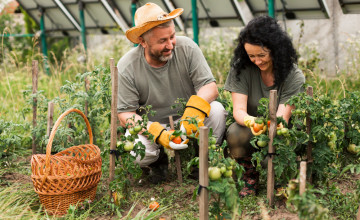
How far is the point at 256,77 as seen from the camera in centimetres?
271

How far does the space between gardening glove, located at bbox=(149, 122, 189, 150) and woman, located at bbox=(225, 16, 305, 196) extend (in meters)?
0.37

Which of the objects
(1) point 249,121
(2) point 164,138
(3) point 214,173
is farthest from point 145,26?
(3) point 214,173

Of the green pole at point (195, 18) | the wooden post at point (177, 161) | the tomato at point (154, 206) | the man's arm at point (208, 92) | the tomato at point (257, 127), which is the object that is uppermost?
the green pole at point (195, 18)

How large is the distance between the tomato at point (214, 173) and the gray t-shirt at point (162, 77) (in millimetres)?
1077

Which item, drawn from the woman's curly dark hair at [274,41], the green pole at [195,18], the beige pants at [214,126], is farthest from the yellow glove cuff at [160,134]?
the green pole at [195,18]

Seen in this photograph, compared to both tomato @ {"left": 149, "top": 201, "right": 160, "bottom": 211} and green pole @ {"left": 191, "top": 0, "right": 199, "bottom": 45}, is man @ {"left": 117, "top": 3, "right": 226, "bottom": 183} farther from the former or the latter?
green pole @ {"left": 191, "top": 0, "right": 199, "bottom": 45}

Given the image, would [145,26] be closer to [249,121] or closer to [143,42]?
[143,42]

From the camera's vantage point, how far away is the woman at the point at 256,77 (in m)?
2.51

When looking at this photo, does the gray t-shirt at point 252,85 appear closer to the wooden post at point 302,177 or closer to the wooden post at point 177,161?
the wooden post at point 177,161

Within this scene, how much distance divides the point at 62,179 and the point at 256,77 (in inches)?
53.8

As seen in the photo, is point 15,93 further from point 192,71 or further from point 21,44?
point 21,44

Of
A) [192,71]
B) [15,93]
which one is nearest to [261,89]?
[192,71]

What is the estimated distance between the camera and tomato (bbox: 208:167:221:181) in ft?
6.36

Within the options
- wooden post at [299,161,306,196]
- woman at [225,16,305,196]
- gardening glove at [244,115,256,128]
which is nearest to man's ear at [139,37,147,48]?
woman at [225,16,305,196]
